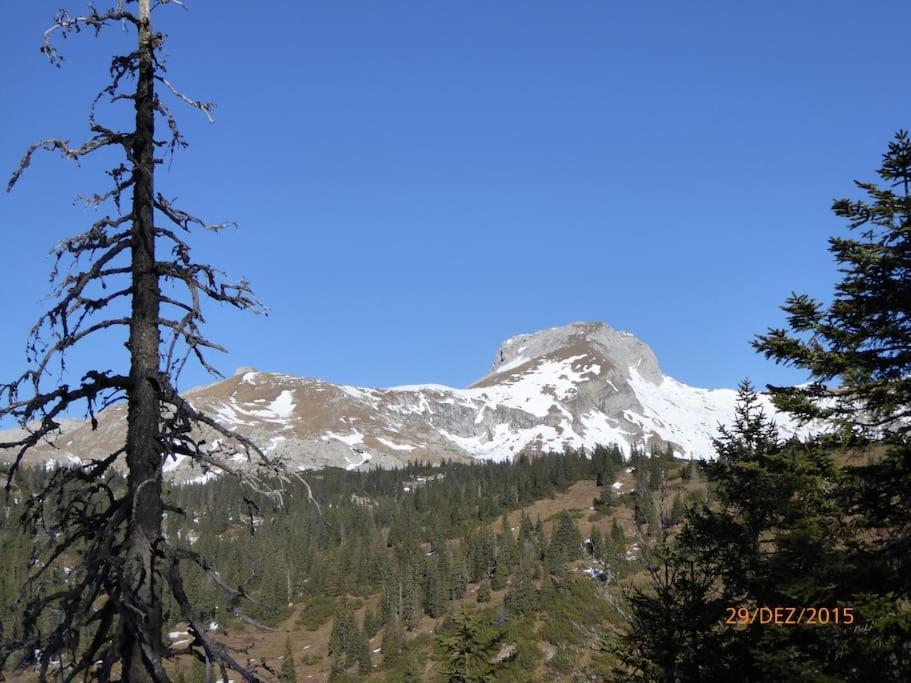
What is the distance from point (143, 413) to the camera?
7.55m

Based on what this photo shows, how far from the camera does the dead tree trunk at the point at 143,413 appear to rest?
6828mm

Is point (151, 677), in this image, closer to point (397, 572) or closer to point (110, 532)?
point (110, 532)

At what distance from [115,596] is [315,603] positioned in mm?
113368

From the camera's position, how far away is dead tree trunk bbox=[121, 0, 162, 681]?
6.83 m

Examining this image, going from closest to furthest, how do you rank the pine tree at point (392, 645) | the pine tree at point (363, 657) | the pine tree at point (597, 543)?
the pine tree at point (363, 657) → the pine tree at point (392, 645) → the pine tree at point (597, 543)

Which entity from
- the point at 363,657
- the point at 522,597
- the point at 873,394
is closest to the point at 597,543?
the point at 522,597

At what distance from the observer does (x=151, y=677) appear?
6871 mm

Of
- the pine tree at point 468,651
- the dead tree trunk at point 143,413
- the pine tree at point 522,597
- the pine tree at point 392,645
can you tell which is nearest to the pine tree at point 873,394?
the dead tree trunk at point 143,413

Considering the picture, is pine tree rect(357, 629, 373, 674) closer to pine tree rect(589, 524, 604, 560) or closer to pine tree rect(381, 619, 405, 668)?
pine tree rect(381, 619, 405, 668)

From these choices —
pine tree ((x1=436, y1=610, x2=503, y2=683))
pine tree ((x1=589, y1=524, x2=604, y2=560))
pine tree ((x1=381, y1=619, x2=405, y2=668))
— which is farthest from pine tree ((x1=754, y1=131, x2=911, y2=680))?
pine tree ((x1=589, y1=524, x2=604, y2=560))

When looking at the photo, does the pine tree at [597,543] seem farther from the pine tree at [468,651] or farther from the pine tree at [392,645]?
the pine tree at [468,651]

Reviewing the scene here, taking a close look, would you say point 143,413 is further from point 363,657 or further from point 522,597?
point 363,657

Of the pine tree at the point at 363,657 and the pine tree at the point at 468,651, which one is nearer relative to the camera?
the pine tree at the point at 468,651

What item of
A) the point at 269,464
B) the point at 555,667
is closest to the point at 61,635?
the point at 269,464
